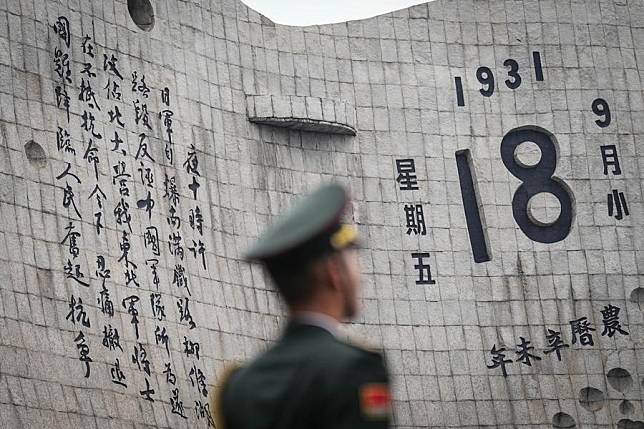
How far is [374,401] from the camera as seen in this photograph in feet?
8.75

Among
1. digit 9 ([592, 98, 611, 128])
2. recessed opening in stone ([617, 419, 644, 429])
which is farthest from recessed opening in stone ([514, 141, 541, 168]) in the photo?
recessed opening in stone ([617, 419, 644, 429])

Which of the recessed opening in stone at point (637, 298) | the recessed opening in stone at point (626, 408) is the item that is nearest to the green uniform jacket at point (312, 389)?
the recessed opening in stone at point (626, 408)

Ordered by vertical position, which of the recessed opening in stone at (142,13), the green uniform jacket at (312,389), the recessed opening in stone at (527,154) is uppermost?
the recessed opening in stone at (142,13)

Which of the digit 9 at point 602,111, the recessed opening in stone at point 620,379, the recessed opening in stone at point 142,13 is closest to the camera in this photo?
the recessed opening in stone at point 142,13

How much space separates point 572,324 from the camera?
18.1m

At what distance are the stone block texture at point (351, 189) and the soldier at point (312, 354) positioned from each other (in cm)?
1138

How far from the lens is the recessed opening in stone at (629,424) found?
17875mm

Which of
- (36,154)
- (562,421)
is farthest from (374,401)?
(562,421)

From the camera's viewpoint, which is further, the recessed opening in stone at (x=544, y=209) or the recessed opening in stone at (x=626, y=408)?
the recessed opening in stone at (x=544, y=209)

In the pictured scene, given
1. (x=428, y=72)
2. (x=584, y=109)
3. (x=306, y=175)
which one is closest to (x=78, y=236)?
(x=306, y=175)

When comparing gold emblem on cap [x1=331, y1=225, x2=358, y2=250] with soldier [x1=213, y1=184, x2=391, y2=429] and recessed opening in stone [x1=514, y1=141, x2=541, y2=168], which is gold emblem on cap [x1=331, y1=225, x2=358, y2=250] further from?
recessed opening in stone [x1=514, y1=141, x2=541, y2=168]

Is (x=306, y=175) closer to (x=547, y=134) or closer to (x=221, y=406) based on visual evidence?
(x=547, y=134)

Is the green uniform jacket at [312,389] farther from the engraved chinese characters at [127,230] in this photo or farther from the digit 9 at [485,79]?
the digit 9 at [485,79]

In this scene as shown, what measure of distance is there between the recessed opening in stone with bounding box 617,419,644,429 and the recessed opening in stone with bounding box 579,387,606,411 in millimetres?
312
